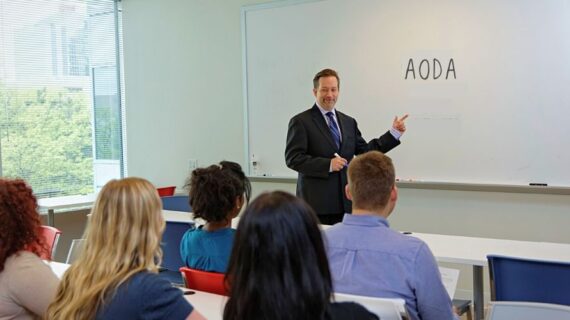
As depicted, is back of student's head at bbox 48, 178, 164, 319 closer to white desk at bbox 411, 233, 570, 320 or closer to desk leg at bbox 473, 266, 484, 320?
white desk at bbox 411, 233, 570, 320

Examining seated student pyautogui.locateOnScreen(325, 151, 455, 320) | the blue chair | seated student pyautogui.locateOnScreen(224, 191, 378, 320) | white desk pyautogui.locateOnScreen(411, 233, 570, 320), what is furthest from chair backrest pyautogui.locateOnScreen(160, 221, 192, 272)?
seated student pyautogui.locateOnScreen(224, 191, 378, 320)

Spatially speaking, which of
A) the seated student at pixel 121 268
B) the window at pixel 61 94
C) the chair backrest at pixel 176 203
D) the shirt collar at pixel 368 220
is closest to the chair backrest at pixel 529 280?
the shirt collar at pixel 368 220

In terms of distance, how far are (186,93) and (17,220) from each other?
14.0 feet

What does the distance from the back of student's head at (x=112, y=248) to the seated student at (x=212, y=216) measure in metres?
0.90

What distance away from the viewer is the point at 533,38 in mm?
4062

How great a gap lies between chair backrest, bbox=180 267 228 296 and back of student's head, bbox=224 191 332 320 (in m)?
1.18

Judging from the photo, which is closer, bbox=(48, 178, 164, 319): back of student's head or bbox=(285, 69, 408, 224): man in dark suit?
bbox=(48, 178, 164, 319): back of student's head

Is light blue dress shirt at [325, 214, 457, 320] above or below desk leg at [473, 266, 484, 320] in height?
above

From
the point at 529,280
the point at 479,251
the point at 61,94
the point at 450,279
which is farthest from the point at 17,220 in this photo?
the point at 61,94

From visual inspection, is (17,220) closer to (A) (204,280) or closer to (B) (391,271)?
(A) (204,280)

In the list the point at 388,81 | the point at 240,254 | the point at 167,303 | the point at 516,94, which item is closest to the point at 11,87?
the point at 388,81

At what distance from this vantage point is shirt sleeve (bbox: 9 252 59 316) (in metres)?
1.81

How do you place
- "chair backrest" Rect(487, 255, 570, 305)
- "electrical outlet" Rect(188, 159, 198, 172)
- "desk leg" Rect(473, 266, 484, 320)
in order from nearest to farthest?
"chair backrest" Rect(487, 255, 570, 305), "desk leg" Rect(473, 266, 484, 320), "electrical outlet" Rect(188, 159, 198, 172)

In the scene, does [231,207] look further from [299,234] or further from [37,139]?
[37,139]
